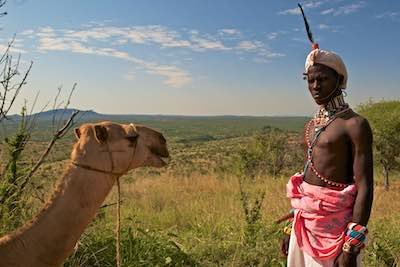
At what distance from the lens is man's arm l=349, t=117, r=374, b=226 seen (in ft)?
8.73

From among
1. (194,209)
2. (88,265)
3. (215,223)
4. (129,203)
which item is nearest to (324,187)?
(88,265)

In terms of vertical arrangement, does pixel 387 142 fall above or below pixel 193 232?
above

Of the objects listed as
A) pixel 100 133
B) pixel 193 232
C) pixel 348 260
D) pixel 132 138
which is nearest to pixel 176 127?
pixel 193 232

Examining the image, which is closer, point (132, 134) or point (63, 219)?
point (63, 219)

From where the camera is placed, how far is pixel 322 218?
9.40ft

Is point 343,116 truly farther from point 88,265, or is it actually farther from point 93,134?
point 88,265

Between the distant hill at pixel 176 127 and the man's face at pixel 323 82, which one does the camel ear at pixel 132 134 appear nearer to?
the man's face at pixel 323 82

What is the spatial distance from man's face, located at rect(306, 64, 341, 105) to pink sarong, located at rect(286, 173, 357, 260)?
58cm

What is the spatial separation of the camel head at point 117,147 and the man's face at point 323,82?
1.08 meters

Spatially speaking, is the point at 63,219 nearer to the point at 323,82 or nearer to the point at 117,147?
the point at 117,147

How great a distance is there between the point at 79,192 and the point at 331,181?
1575mm

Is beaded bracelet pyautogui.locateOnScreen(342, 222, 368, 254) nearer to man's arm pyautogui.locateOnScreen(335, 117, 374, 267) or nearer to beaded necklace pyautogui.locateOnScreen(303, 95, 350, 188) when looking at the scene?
man's arm pyautogui.locateOnScreen(335, 117, 374, 267)

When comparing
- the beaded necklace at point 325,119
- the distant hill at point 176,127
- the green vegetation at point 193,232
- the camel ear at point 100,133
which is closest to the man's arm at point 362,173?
the beaded necklace at point 325,119

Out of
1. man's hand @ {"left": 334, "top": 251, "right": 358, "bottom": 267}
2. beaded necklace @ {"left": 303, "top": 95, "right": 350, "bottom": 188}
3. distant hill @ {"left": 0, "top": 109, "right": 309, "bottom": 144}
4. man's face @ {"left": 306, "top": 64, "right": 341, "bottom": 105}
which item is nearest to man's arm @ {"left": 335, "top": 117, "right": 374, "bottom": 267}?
man's hand @ {"left": 334, "top": 251, "right": 358, "bottom": 267}
